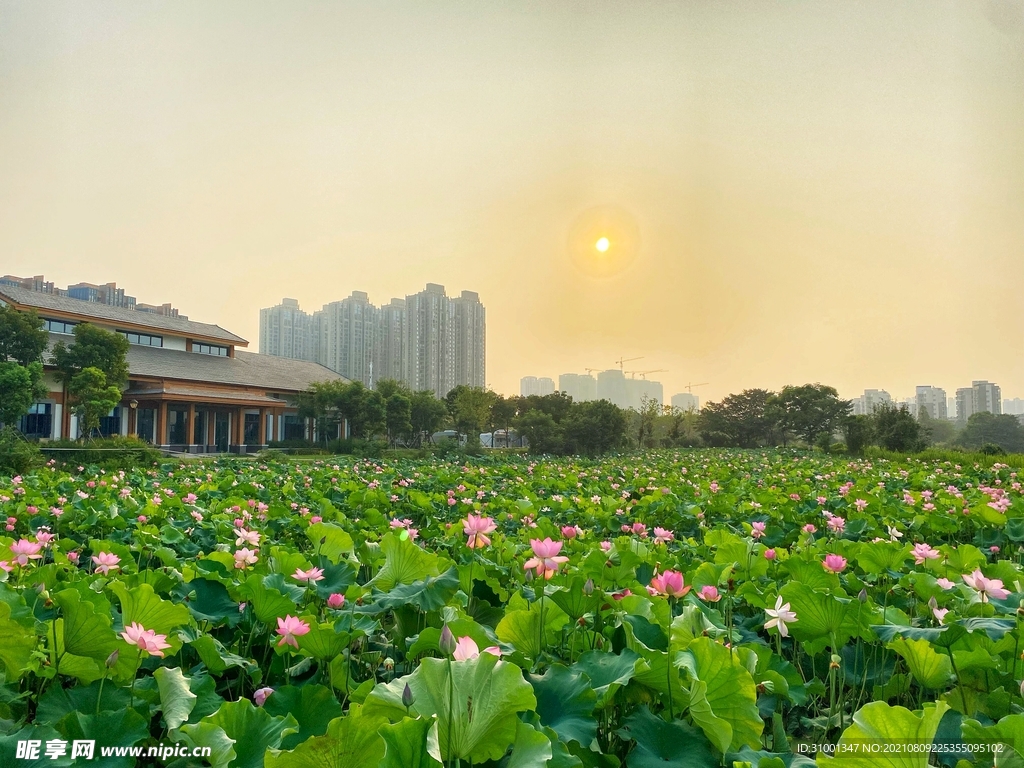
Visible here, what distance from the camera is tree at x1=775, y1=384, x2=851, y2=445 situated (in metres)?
32.8

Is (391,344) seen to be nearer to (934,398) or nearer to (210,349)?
(210,349)

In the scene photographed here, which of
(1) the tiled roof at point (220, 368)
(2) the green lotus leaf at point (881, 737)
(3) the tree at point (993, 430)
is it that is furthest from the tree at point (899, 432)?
(1) the tiled roof at point (220, 368)

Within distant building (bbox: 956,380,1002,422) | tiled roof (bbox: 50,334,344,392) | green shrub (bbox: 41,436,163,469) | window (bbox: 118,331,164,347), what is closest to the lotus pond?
green shrub (bbox: 41,436,163,469)

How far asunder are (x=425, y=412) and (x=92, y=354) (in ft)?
39.3

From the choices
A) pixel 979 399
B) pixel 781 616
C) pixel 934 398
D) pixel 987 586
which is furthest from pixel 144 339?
pixel 934 398

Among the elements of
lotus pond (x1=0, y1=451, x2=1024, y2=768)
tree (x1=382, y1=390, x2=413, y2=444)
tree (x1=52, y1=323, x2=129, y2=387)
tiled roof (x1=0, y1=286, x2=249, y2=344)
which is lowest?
lotus pond (x1=0, y1=451, x2=1024, y2=768)

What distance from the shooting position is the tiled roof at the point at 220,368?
20781 mm

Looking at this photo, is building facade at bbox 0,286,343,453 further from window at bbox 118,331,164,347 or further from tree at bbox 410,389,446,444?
tree at bbox 410,389,446,444

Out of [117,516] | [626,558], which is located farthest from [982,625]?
[117,516]

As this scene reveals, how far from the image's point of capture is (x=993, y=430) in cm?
2969

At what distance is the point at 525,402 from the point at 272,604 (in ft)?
108

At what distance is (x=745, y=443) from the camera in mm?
34500

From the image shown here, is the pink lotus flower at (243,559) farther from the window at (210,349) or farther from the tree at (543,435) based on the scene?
the window at (210,349)

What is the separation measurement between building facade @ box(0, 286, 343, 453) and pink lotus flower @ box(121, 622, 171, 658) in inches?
784
